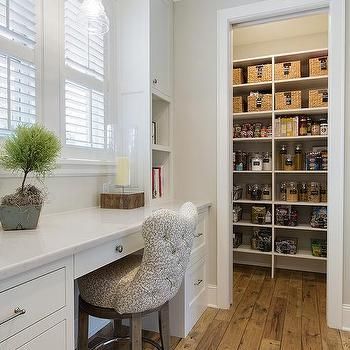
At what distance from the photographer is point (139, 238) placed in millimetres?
1487

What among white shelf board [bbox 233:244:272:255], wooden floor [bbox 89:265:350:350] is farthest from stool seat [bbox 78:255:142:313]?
white shelf board [bbox 233:244:272:255]

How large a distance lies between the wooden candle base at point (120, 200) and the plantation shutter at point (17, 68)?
0.66 m

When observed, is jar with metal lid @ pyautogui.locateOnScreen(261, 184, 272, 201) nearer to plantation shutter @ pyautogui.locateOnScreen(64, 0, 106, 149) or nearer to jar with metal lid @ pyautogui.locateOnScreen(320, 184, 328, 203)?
jar with metal lid @ pyautogui.locateOnScreen(320, 184, 328, 203)

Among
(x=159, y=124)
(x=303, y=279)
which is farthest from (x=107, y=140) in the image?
(x=303, y=279)

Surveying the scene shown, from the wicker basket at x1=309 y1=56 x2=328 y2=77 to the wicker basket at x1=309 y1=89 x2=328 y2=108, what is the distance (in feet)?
0.56

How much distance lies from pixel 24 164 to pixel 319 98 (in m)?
2.84

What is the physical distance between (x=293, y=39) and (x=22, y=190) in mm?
3249

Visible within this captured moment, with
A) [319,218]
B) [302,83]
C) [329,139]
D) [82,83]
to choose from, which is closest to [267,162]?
[319,218]

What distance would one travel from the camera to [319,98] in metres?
3.14

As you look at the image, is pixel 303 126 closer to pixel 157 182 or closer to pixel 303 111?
pixel 303 111

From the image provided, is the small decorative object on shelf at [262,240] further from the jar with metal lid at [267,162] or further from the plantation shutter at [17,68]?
the plantation shutter at [17,68]

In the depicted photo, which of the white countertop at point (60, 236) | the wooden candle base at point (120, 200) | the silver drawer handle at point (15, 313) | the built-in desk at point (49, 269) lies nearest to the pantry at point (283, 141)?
the wooden candle base at point (120, 200)

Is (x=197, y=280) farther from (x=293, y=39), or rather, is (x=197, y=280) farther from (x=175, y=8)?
(x=293, y=39)

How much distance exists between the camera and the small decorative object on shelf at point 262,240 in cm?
338
